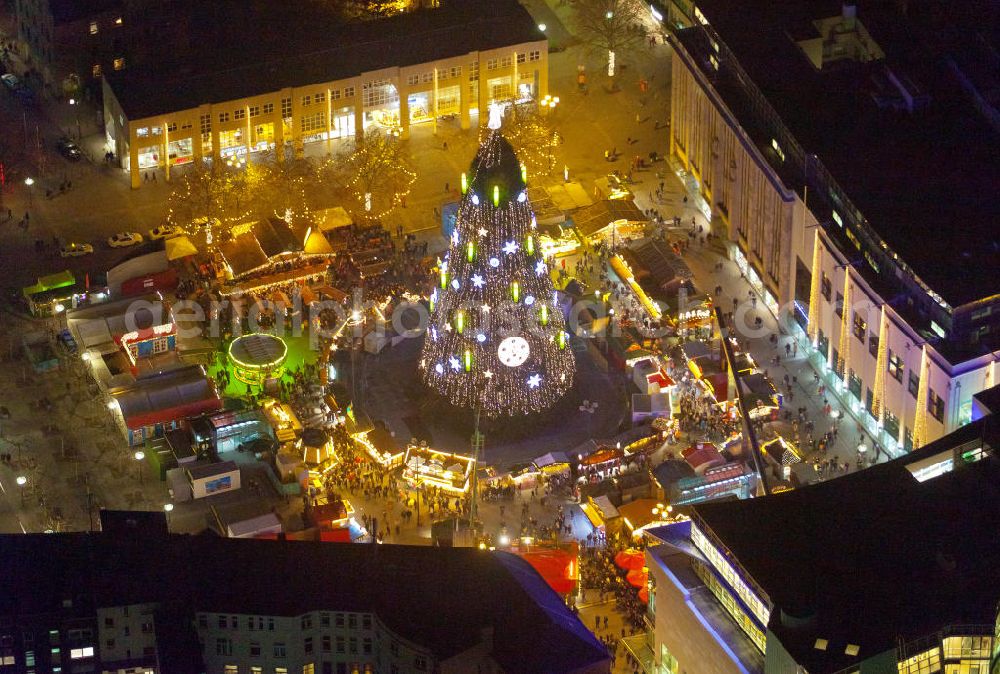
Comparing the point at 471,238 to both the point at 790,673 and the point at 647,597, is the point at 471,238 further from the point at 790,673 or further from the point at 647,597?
the point at 790,673

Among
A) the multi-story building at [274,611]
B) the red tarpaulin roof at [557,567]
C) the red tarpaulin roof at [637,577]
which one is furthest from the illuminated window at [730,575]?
the red tarpaulin roof at [557,567]

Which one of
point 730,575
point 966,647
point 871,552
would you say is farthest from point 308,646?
point 966,647

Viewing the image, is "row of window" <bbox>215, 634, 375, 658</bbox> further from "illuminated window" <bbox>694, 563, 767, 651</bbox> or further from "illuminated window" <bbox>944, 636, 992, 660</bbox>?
"illuminated window" <bbox>944, 636, 992, 660</bbox>

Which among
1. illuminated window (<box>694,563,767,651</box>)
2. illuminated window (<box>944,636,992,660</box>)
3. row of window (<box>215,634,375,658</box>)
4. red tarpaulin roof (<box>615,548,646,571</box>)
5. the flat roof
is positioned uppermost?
the flat roof

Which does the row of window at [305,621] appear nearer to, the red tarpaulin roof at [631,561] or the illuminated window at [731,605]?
the illuminated window at [731,605]

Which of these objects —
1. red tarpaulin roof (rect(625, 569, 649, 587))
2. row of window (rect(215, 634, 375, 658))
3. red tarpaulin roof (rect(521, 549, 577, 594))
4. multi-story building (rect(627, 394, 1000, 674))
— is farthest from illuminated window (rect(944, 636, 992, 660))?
row of window (rect(215, 634, 375, 658))

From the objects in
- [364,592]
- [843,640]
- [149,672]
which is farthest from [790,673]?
[149,672]

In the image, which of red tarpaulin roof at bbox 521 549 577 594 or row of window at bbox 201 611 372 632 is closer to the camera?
row of window at bbox 201 611 372 632
